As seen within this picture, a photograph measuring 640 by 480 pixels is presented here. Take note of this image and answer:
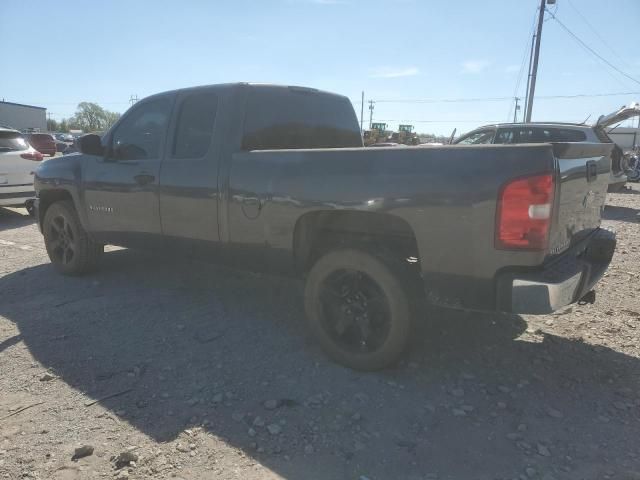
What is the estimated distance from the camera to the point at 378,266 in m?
3.07

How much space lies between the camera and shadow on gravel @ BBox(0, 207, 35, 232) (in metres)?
8.97

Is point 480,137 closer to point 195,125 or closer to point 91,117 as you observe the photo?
point 195,125

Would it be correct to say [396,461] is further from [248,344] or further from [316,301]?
[248,344]

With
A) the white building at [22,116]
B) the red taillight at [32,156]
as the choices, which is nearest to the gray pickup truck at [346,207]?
the red taillight at [32,156]

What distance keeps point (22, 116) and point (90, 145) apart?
89.0 metres

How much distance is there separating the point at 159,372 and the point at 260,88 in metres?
2.35

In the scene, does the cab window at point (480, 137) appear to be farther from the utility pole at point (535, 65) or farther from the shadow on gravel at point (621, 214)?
the utility pole at point (535, 65)

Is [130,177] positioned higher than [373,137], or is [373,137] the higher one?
[373,137]

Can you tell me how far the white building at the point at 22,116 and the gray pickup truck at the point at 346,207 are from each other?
82.2 meters

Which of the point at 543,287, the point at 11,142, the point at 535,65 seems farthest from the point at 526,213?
the point at 535,65

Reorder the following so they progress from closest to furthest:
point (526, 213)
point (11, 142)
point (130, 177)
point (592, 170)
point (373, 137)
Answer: point (526, 213), point (592, 170), point (130, 177), point (11, 142), point (373, 137)


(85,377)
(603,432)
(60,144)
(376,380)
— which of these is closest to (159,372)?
(85,377)

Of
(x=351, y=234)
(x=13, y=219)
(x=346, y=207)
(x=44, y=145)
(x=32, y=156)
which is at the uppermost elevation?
(x=44, y=145)

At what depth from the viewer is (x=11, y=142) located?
370 inches
